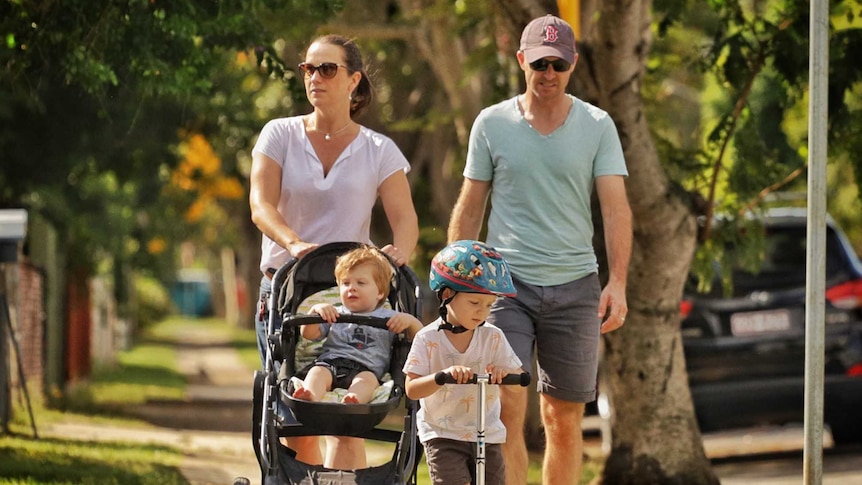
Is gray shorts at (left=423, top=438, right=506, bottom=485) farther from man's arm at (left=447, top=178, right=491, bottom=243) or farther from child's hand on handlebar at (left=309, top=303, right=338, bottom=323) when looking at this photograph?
man's arm at (left=447, top=178, right=491, bottom=243)

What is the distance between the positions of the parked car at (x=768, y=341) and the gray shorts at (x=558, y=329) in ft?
17.5

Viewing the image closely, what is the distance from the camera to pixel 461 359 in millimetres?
5699

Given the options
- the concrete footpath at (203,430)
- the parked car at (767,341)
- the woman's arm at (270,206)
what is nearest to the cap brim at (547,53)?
the woman's arm at (270,206)

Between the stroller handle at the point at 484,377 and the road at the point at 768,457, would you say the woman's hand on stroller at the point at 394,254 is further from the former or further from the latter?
the road at the point at 768,457

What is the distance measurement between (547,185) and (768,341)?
5.97 metres

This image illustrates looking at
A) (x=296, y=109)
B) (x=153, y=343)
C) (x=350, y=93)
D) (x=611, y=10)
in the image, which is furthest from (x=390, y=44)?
(x=153, y=343)

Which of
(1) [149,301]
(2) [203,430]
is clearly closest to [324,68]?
(2) [203,430]

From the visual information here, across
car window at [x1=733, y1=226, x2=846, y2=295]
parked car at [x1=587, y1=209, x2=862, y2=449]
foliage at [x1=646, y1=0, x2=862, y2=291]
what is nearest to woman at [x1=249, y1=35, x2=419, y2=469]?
foliage at [x1=646, y1=0, x2=862, y2=291]

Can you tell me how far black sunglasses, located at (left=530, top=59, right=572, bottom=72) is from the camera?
6312 millimetres

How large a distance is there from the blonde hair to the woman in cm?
39

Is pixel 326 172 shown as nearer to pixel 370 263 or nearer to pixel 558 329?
pixel 370 263

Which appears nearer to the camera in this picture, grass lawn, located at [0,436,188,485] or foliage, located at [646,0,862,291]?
grass lawn, located at [0,436,188,485]

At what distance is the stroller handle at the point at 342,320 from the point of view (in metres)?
5.75

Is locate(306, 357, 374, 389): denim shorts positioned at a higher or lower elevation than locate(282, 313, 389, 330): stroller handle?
lower
